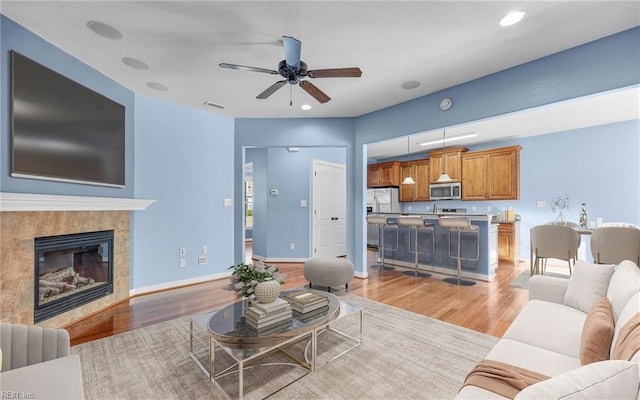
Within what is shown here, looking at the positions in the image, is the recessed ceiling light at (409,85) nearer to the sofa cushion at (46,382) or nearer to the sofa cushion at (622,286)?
the sofa cushion at (622,286)

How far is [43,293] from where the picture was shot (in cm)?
265

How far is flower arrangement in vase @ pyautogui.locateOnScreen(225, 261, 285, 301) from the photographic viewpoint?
6.52 feet

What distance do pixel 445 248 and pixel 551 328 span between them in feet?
10.3

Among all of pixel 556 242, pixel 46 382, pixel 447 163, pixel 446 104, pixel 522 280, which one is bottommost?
pixel 522 280

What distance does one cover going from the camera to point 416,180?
759 centimetres

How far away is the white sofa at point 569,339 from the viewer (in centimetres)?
73

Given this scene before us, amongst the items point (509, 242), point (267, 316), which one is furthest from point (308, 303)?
point (509, 242)

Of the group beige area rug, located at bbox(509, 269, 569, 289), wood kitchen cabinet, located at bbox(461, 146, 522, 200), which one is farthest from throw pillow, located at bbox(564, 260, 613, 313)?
wood kitchen cabinet, located at bbox(461, 146, 522, 200)

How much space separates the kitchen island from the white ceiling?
239 centimetres

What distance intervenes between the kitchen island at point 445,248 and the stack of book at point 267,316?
137 inches

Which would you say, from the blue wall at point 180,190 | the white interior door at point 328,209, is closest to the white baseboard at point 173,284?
the blue wall at point 180,190

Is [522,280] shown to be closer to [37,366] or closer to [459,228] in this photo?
[459,228]

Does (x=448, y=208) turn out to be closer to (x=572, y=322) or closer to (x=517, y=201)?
(x=517, y=201)

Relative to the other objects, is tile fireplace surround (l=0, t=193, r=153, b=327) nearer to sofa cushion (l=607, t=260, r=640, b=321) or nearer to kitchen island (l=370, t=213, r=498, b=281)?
sofa cushion (l=607, t=260, r=640, b=321)
